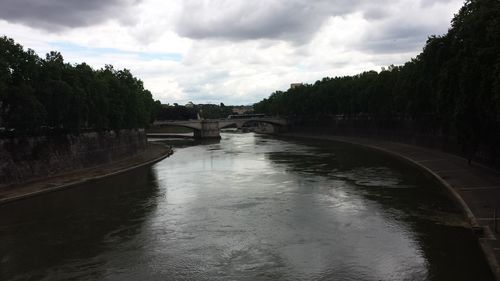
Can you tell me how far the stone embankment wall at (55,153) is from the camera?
127 feet

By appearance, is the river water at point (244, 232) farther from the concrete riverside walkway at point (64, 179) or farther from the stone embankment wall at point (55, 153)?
the stone embankment wall at point (55, 153)

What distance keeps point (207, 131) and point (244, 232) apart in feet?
341

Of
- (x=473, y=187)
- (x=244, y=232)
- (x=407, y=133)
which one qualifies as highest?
(x=407, y=133)

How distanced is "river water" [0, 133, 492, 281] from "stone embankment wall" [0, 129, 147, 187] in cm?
479

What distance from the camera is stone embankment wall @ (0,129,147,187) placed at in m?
38.6

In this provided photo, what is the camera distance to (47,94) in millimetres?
41438

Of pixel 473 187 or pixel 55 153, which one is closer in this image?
pixel 473 187

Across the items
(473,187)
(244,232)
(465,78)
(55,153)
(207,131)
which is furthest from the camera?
(207,131)

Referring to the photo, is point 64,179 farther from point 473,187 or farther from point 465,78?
point 465,78

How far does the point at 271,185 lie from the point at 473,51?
59.6 ft

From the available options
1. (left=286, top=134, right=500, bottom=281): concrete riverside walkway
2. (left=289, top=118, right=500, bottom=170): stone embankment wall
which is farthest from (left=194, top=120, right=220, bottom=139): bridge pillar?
(left=286, top=134, right=500, bottom=281): concrete riverside walkway

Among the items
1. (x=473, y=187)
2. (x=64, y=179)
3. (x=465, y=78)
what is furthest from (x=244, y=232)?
(x=64, y=179)

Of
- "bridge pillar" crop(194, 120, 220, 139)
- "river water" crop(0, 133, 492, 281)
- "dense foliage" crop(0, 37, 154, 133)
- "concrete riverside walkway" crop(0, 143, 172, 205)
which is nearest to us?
"river water" crop(0, 133, 492, 281)

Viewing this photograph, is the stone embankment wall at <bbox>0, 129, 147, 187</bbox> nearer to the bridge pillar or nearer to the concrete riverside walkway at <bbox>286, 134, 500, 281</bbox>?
the concrete riverside walkway at <bbox>286, 134, 500, 281</bbox>
